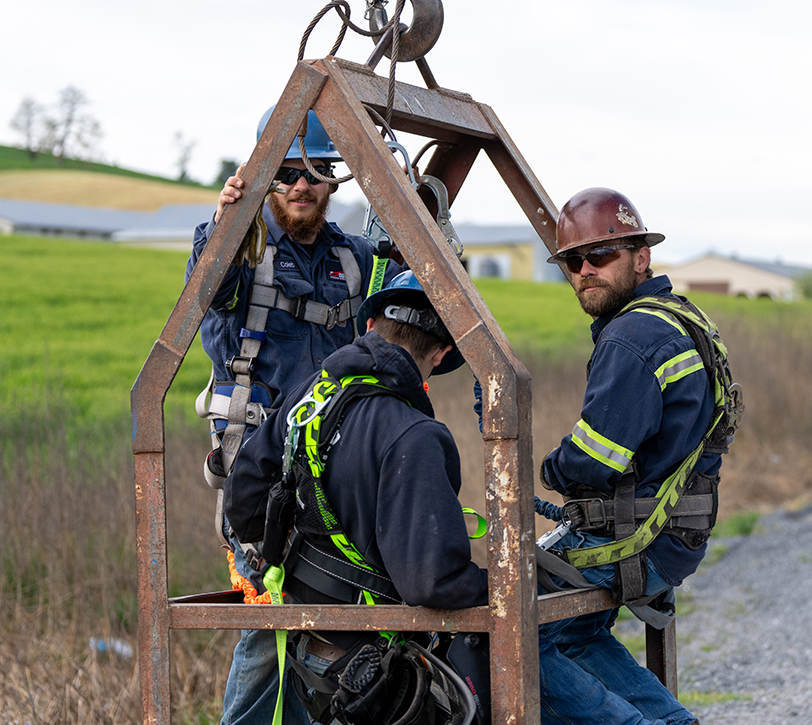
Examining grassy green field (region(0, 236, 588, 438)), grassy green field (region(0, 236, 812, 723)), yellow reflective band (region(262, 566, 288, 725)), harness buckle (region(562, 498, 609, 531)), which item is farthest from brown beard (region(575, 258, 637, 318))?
grassy green field (region(0, 236, 588, 438))

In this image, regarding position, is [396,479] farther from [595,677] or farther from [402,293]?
[595,677]

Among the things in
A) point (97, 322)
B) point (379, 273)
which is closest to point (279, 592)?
point (379, 273)

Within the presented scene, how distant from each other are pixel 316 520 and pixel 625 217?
148 centimetres

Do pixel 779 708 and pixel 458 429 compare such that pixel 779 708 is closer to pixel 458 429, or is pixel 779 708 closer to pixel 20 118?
pixel 458 429

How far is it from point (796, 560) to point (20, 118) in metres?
96.6

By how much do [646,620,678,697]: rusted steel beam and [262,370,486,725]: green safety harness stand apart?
1.25 metres

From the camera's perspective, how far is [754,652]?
7.54 metres

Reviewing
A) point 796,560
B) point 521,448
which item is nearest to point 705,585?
point 796,560

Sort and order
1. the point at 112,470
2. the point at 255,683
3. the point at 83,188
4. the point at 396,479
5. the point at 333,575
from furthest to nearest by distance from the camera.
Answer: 1. the point at 83,188
2. the point at 112,470
3. the point at 255,683
4. the point at 333,575
5. the point at 396,479

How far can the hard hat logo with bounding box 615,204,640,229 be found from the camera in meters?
3.15

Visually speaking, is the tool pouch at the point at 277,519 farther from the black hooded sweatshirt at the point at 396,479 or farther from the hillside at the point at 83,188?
the hillside at the point at 83,188

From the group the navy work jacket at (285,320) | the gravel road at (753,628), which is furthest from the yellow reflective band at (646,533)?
the gravel road at (753,628)

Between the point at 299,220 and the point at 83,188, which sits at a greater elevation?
the point at 83,188

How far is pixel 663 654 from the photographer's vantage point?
3549mm
